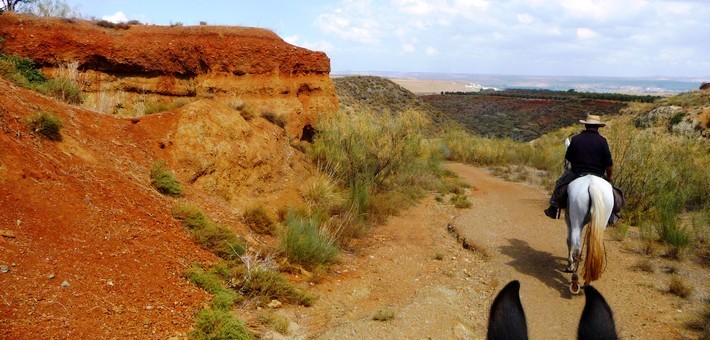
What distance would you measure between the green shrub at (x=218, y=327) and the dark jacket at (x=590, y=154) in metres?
5.02

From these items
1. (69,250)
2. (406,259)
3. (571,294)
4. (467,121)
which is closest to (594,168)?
(571,294)

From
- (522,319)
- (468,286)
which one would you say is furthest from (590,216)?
(522,319)

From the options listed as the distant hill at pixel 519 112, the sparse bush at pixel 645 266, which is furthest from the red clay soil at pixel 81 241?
the distant hill at pixel 519 112

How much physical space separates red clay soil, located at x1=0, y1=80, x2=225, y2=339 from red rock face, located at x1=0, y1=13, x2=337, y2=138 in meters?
3.18

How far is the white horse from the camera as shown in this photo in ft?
20.3

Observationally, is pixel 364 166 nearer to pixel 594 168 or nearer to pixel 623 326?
pixel 594 168

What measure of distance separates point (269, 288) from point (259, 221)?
2313 millimetres

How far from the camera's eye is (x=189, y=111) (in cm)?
852

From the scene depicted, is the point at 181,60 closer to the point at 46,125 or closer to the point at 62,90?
the point at 62,90

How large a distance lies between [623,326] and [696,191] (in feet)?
25.0

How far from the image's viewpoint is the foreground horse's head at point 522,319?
1677 millimetres

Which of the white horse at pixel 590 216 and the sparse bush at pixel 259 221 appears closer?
the white horse at pixel 590 216

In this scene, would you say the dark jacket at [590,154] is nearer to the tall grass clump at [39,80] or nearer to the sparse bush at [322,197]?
the sparse bush at [322,197]

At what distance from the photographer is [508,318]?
172 cm
